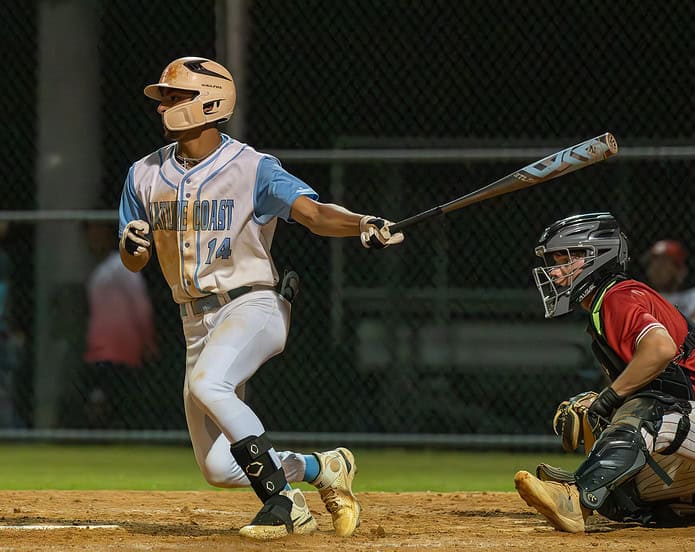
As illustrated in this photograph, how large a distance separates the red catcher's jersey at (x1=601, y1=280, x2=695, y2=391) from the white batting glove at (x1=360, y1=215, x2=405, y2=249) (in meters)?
0.90

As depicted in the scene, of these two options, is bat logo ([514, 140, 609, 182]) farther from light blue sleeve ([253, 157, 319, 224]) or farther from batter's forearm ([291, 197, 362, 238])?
light blue sleeve ([253, 157, 319, 224])

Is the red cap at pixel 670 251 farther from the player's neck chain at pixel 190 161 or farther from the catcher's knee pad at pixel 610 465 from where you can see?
the player's neck chain at pixel 190 161

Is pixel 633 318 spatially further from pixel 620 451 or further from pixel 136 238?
pixel 136 238

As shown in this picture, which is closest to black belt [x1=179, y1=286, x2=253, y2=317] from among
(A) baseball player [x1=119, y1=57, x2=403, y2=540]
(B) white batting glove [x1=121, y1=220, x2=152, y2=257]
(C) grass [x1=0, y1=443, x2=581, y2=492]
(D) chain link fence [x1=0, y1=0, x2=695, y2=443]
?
(A) baseball player [x1=119, y1=57, x2=403, y2=540]

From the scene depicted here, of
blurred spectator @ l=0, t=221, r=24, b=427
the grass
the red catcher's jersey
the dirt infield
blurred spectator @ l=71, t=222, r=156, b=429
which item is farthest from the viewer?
blurred spectator @ l=0, t=221, r=24, b=427

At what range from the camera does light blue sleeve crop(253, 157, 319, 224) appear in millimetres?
5480

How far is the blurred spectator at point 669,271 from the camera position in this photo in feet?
30.9

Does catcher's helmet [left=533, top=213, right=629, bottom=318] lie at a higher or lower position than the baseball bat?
lower

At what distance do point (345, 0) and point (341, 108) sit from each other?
0.82 metres

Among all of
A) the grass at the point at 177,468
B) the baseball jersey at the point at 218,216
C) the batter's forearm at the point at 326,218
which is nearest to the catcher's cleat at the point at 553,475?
the batter's forearm at the point at 326,218

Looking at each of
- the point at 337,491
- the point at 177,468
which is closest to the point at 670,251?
the point at 177,468

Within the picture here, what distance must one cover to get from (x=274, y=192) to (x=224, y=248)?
0.29 meters

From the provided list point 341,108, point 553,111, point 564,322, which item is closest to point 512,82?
point 553,111

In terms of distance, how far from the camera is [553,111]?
10.7 meters
